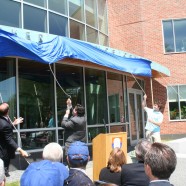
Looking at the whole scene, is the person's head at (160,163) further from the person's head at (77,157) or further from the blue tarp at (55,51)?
the blue tarp at (55,51)

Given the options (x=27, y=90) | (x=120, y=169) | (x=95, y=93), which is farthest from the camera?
(x=95, y=93)

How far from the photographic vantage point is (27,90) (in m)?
8.72

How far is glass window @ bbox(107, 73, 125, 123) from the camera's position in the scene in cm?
1207

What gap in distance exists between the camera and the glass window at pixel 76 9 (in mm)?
11345

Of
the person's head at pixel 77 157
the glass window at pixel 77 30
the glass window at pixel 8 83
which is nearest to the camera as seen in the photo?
the person's head at pixel 77 157

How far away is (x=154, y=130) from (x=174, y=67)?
8.20 metres

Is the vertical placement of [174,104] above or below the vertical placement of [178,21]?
below

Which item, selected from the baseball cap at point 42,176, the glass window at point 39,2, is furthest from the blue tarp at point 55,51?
the baseball cap at point 42,176

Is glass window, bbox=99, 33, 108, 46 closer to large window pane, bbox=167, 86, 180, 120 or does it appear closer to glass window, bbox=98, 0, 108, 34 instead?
glass window, bbox=98, 0, 108, 34

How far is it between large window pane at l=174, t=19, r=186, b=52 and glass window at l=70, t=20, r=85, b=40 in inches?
276

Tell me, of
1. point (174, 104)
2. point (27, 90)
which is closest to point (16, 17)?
point (27, 90)

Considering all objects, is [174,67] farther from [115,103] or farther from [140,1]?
[115,103]

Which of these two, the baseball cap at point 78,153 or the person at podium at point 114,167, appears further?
A: the person at podium at point 114,167

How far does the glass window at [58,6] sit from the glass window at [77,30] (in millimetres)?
545
